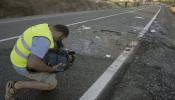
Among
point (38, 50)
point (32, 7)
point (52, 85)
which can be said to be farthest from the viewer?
point (32, 7)

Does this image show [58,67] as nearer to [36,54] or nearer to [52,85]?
[52,85]

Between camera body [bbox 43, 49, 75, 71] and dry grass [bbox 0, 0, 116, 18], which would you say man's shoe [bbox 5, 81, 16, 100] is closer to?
camera body [bbox 43, 49, 75, 71]

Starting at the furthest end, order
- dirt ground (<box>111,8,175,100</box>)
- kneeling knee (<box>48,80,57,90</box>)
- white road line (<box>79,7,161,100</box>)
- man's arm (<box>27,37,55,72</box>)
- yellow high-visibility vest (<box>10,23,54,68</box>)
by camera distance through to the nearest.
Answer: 1. dirt ground (<box>111,8,175,100</box>)
2. white road line (<box>79,7,161,100</box>)
3. kneeling knee (<box>48,80,57,90</box>)
4. yellow high-visibility vest (<box>10,23,54,68</box>)
5. man's arm (<box>27,37,55,72</box>)

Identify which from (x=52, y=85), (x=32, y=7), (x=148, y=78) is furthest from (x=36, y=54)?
(x=32, y=7)

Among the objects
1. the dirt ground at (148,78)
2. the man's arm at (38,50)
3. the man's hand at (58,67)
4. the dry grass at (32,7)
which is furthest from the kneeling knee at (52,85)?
the dry grass at (32,7)

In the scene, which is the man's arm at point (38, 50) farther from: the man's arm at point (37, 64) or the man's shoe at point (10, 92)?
the man's shoe at point (10, 92)

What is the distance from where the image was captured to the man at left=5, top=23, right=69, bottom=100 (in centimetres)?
418

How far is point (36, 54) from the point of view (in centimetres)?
417

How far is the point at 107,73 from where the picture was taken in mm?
6336

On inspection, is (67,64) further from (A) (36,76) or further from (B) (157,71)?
(B) (157,71)

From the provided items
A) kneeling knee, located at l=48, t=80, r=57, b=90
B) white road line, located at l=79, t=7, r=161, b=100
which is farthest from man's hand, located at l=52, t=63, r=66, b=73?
white road line, located at l=79, t=7, r=161, b=100

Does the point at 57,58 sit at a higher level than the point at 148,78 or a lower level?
higher

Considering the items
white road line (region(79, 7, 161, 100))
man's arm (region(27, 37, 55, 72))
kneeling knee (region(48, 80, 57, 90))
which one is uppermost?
man's arm (region(27, 37, 55, 72))

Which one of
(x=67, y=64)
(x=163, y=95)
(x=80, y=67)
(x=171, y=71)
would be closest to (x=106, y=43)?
(x=171, y=71)
